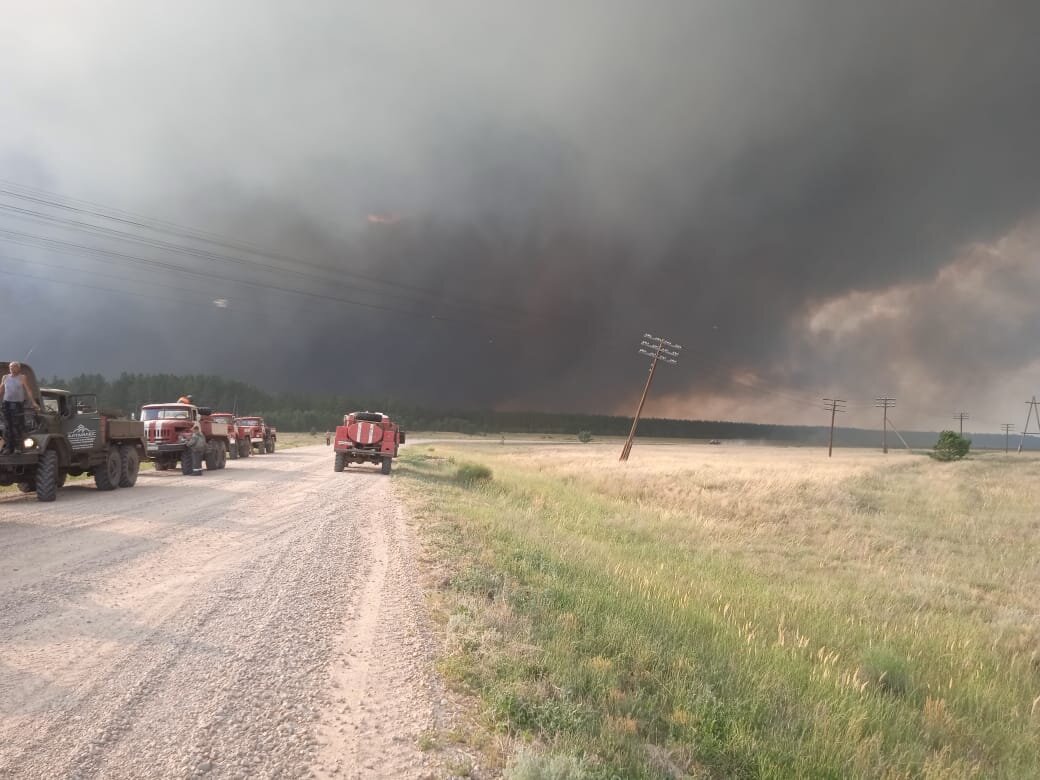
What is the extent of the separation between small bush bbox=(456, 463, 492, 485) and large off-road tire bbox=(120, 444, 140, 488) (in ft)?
38.4

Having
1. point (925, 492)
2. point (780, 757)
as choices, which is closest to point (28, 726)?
point (780, 757)

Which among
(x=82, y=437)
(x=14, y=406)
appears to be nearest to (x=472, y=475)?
(x=82, y=437)

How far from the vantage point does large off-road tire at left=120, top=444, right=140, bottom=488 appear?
1722 cm

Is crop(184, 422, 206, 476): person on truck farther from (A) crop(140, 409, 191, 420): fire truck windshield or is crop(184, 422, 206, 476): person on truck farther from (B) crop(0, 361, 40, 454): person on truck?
(B) crop(0, 361, 40, 454): person on truck

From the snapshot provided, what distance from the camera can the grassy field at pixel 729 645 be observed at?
409 cm

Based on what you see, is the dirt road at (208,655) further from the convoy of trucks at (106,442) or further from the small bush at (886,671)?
the small bush at (886,671)

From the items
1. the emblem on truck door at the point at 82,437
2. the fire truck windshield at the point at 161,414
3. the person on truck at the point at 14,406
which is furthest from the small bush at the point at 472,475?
the person on truck at the point at 14,406

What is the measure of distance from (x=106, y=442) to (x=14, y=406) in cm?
338

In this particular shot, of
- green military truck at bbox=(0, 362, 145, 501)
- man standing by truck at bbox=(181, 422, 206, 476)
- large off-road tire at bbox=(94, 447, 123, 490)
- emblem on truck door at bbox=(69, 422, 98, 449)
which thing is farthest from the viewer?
man standing by truck at bbox=(181, 422, 206, 476)

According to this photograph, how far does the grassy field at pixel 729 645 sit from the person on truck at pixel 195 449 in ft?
32.0

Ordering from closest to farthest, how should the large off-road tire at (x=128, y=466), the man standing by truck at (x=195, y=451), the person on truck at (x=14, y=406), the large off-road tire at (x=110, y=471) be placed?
the person on truck at (x=14, y=406) < the large off-road tire at (x=110, y=471) < the large off-road tire at (x=128, y=466) < the man standing by truck at (x=195, y=451)

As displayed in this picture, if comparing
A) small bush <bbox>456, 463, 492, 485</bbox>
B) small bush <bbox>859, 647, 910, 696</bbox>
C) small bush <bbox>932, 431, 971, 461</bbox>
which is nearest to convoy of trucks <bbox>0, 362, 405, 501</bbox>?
small bush <bbox>456, 463, 492, 485</bbox>

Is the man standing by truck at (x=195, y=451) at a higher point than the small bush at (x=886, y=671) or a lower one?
higher

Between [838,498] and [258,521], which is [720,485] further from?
[258,521]
